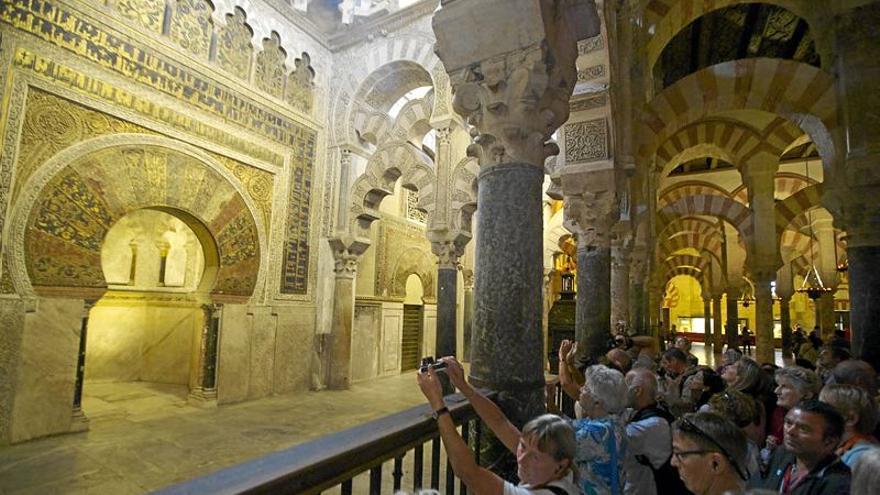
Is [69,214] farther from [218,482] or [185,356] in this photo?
[218,482]

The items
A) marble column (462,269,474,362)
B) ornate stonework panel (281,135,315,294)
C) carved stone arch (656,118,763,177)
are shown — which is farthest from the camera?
marble column (462,269,474,362)

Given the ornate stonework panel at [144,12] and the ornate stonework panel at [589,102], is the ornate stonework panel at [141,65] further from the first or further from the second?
the ornate stonework panel at [589,102]

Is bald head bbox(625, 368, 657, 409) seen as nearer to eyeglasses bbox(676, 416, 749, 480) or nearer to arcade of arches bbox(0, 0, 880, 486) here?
arcade of arches bbox(0, 0, 880, 486)

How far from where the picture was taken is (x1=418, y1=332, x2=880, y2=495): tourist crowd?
1172 mm

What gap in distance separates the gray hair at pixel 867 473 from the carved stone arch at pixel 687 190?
12684 mm

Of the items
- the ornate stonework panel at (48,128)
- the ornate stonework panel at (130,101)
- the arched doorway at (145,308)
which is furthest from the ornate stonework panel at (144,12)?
the arched doorway at (145,308)

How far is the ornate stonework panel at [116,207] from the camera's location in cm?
459

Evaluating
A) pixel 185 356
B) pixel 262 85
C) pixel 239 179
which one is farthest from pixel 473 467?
pixel 185 356

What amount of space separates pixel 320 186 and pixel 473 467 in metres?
7.36

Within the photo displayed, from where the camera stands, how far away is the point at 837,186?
4961 mm

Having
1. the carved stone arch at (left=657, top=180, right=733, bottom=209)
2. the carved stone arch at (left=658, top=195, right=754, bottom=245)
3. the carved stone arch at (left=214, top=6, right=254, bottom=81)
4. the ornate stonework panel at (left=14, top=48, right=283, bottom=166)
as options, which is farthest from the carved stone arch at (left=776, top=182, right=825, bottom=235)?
the carved stone arch at (left=214, top=6, right=254, bottom=81)

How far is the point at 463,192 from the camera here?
7.35m

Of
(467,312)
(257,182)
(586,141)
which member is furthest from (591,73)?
(467,312)

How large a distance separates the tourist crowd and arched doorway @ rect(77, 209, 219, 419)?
761 cm
